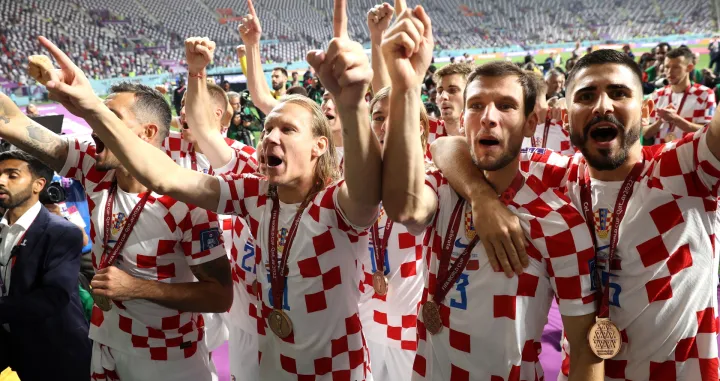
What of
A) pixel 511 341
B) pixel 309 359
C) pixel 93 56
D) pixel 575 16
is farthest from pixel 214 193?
pixel 575 16

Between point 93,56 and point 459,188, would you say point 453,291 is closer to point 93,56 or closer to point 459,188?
point 459,188

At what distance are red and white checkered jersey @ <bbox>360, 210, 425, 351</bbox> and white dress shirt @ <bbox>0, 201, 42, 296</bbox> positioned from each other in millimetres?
1647

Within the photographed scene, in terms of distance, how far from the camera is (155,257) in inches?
86.6

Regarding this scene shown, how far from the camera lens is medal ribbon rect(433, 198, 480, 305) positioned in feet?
5.40

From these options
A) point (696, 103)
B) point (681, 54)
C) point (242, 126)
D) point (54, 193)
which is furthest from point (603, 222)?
Answer: point (242, 126)

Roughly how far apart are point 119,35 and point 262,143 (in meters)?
27.9

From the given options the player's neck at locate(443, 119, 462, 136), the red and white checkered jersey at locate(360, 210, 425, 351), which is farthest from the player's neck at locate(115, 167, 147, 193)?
the player's neck at locate(443, 119, 462, 136)

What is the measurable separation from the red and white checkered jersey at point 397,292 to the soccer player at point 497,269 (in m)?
0.74

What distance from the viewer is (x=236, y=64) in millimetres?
28562

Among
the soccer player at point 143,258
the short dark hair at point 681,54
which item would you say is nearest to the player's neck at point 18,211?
the soccer player at point 143,258

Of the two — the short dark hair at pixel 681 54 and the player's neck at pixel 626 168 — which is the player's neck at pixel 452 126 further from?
the short dark hair at pixel 681 54

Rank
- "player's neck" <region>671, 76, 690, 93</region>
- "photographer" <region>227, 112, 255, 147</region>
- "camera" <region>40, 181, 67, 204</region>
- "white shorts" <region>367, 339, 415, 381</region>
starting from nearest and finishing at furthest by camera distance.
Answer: "white shorts" <region>367, 339, 415, 381</region>, "camera" <region>40, 181, 67, 204</region>, "player's neck" <region>671, 76, 690, 93</region>, "photographer" <region>227, 112, 255, 147</region>

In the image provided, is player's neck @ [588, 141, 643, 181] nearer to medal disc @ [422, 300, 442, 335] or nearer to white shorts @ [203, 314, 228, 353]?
medal disc @ [422, 300, 442, 335]

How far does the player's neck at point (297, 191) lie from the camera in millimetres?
1982
